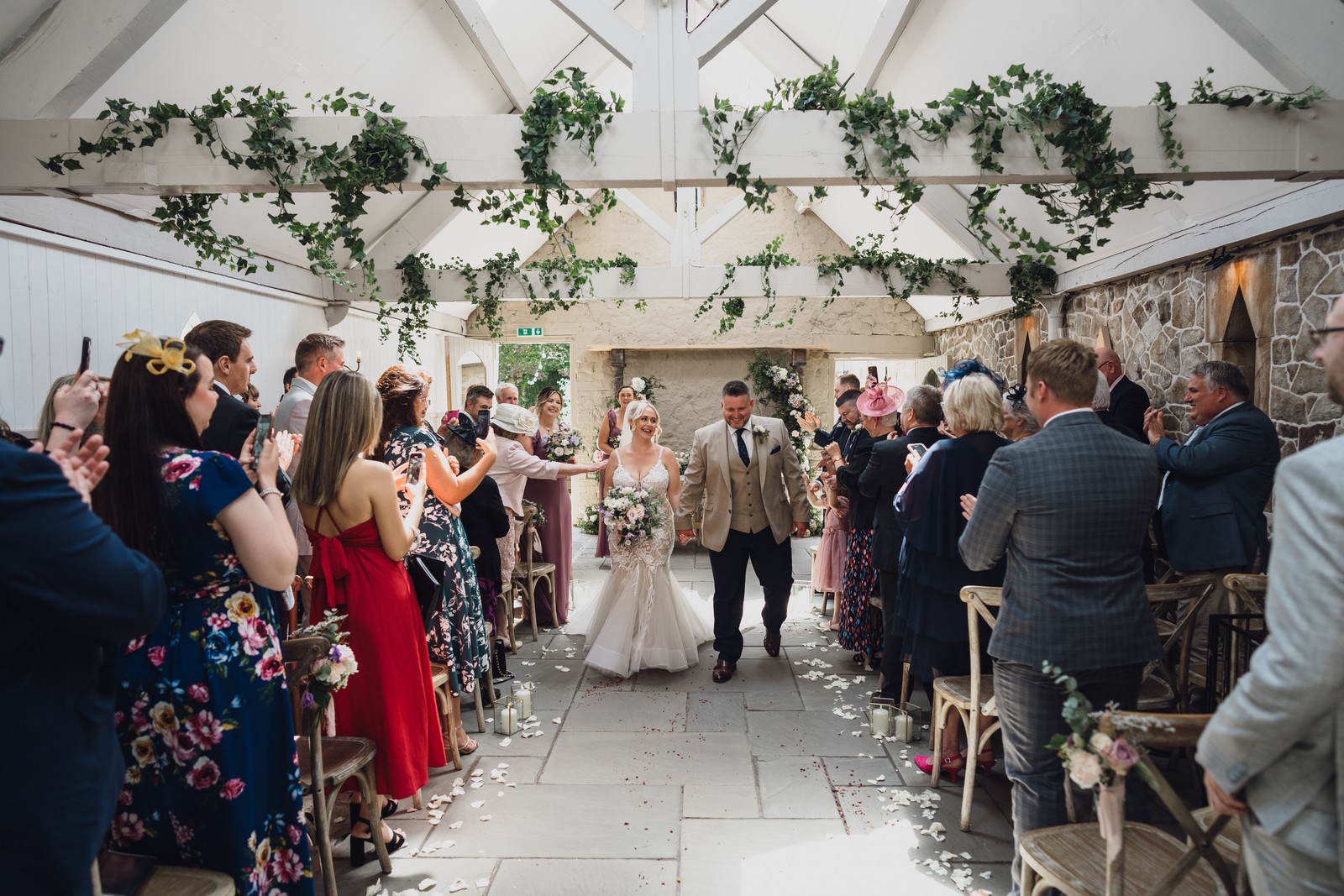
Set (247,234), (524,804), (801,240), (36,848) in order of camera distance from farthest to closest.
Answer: (801,240) → (247,234) → (524,804) → (36,848)

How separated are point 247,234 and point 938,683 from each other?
5.29 m

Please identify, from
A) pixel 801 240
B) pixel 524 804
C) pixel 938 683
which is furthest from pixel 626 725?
pixel 801 240

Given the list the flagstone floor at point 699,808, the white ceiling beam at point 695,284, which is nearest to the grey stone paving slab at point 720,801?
the flagstone floor at point 699,808

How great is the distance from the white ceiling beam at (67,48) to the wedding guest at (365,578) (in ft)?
6.25

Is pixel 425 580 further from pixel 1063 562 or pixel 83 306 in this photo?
pixel 83 306

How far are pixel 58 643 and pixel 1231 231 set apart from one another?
17.5ft

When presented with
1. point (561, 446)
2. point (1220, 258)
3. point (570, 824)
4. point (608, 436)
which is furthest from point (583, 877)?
point (608, 436)

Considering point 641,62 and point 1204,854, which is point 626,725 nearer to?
point 1204,854

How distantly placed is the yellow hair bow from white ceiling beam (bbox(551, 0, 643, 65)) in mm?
2508

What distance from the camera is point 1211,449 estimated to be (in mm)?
3457

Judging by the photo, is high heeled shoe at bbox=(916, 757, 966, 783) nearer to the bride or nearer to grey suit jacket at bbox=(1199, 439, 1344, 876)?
the bride

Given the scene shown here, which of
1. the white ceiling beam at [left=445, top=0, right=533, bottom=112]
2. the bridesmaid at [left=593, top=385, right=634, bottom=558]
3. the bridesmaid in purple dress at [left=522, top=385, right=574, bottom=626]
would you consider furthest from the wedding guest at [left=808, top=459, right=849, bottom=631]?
the white ceiling beam at [left=445, top=0, right=533, bottom=112]

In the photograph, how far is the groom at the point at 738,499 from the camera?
15.2 ft

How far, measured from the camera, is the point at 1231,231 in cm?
427
